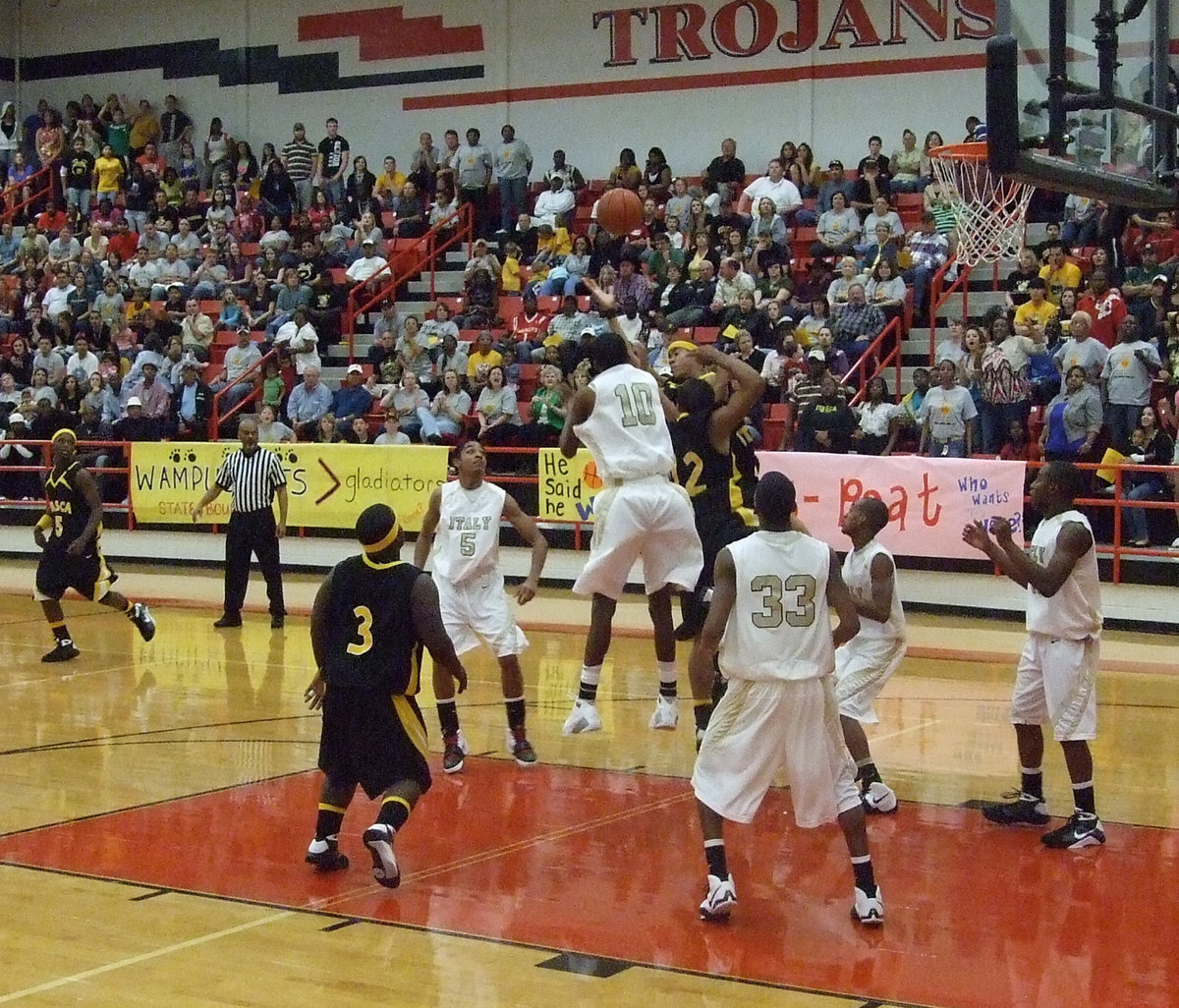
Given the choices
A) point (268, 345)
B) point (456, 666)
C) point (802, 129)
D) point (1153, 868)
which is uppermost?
point (802, 129)

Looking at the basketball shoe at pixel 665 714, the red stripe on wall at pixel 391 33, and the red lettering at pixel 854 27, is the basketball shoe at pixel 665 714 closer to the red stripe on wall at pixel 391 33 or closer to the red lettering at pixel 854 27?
the red lettering at pixel 854 27

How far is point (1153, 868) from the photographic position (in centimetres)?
775

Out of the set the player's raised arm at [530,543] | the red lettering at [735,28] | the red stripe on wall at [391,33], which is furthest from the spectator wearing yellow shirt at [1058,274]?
the red stripe on wall at [391,33]

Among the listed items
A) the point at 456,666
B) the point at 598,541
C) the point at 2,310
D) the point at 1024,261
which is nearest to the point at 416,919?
the point at 456,666

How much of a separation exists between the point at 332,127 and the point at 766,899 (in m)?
22.3

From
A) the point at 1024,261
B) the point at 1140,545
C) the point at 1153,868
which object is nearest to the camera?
the point at 1153,868

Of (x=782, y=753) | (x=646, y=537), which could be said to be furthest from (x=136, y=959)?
(x=646, y=537)

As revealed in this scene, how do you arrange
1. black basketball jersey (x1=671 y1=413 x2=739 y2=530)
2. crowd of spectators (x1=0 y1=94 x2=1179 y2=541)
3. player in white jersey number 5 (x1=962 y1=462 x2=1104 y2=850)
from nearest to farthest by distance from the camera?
1. player in white jersey number 5 (x1=962 y1=462 x2=1104 y2=850)
2. black basketball jersey (x1=671 y1=413 x2=739 y2=530)
3. crowd of spectators (x1=0 y1=94 x2=1179 y2=541)

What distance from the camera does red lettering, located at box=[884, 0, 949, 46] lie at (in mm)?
23641

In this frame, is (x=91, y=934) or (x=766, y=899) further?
(x=766, y=899)

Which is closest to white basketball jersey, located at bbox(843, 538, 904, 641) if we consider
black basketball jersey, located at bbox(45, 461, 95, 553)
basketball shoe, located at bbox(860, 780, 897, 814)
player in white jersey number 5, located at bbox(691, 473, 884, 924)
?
basketball shoe, located at bbox(860, 780, 897, 814)

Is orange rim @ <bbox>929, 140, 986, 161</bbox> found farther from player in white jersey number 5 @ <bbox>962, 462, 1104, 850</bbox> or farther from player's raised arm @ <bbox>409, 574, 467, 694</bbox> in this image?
player's raised arm @ <bbox>409, 574, 467, 694</bbox>

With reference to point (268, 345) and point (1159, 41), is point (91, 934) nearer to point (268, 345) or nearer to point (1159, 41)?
point (1159, 41)

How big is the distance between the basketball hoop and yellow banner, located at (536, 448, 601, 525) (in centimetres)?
465
